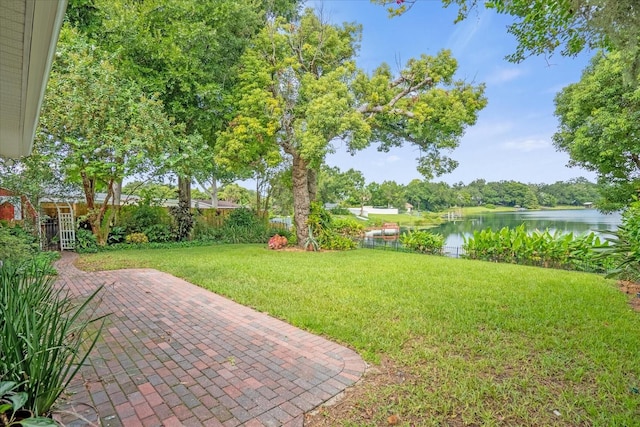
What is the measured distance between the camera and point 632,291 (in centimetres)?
530

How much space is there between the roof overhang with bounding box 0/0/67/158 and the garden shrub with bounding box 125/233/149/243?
8.35 m

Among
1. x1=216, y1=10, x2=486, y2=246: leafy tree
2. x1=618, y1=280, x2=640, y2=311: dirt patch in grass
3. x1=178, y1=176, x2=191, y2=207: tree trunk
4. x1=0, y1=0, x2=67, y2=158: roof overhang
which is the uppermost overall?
x1=216, y1=10, x2=486, y2=246: leafy tree

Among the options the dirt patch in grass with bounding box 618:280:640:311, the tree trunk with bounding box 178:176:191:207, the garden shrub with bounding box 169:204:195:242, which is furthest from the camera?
the tree trunk with bounding box 178:176:191:207

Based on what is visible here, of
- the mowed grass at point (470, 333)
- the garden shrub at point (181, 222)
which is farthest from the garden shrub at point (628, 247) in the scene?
the garden shrub at point (181, 222)

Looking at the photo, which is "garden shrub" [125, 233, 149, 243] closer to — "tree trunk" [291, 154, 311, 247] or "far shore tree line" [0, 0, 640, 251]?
"far shore tree line" [0, 0, 640, 251]

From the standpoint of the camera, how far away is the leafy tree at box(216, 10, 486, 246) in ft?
31.0

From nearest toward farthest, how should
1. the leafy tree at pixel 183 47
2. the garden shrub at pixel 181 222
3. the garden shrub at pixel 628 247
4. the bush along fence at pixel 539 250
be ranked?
1. the garden shrub at pixel 628 247
2. the bush along fence at pixel 539 250
3. the leafy tree at pixel 183 47
4. the garden shrub at pixel 181 222

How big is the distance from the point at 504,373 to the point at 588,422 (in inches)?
25.0

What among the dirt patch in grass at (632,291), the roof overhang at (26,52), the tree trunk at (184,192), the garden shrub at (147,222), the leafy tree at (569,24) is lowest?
the dirt patch in grass at (632,291)

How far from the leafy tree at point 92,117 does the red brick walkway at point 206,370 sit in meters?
5.19

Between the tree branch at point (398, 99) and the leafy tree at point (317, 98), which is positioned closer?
the leafy tree at point (317, 98)

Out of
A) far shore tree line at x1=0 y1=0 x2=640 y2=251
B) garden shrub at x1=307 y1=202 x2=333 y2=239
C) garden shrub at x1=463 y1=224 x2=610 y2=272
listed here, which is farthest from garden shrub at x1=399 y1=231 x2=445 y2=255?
garden shrub at x1=307 y1=202 x2=333 y2=239

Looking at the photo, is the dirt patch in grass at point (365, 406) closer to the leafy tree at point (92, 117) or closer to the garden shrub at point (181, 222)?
the leafy tree at point (92, 117)

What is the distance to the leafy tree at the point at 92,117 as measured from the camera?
7391 millimetres
